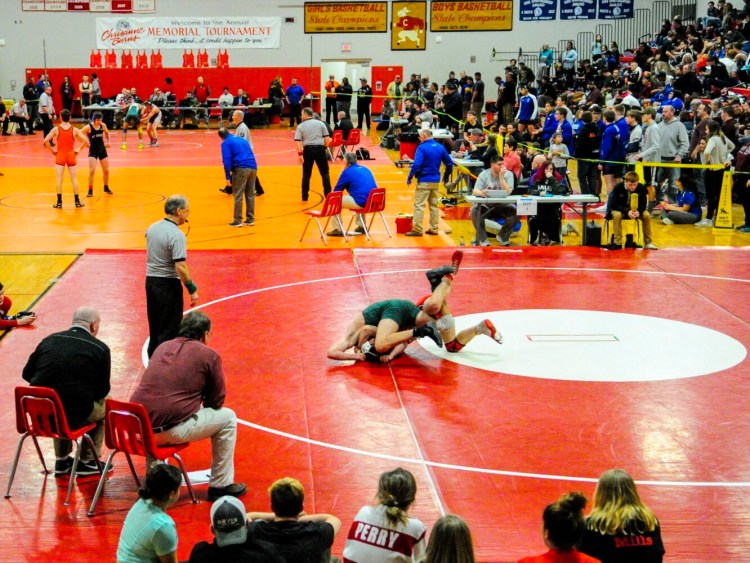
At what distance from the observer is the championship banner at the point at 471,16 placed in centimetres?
3866

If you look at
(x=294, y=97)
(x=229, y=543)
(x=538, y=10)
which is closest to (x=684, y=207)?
(x=229, y=543)

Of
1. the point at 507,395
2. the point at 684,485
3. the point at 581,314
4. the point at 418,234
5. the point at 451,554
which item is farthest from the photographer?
the point at 418,234

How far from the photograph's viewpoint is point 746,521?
6.58 metres

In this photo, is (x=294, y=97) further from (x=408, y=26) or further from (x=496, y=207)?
(x=496, y=207)

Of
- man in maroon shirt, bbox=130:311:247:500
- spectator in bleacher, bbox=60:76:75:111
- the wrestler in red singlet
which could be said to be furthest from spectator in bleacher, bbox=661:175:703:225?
spectator in bleacher, bbox=60:76:75:111

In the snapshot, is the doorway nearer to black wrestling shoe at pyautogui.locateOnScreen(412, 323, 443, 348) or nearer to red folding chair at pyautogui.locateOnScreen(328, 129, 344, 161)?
red folding chair at pyautogui.locateOnScreen(328, 129, 344, 161)

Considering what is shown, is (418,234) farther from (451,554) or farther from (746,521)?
(451,554)

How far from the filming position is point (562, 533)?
4887 millimetres

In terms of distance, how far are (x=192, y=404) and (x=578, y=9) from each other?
3434cm

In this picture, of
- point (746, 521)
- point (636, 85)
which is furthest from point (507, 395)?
point (636, 85)

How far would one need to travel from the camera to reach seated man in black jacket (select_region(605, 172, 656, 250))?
14.5 meters

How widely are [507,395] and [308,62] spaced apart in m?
32.3

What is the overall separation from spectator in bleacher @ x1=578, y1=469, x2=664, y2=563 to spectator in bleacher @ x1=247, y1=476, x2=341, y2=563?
1392 millimetres

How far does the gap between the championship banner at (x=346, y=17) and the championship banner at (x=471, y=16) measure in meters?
2.04
